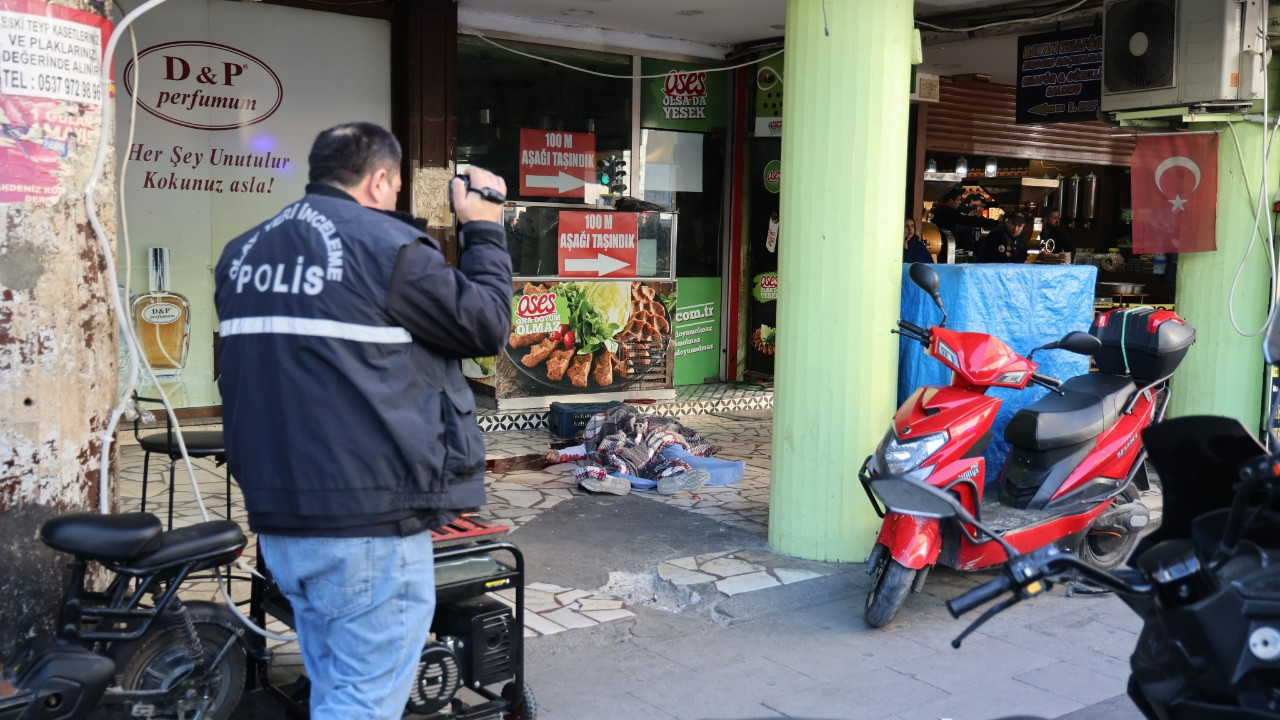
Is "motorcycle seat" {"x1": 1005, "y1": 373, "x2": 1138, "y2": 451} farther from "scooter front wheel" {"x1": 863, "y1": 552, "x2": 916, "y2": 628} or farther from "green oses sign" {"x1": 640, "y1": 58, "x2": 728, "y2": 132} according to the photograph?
"green oses sign" {"x1": 640, "y1": 58, "x2": 728, "y2": 132}

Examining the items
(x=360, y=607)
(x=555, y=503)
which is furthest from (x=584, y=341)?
(x=360, y=607)

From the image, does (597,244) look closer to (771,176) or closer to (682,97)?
(682,97)

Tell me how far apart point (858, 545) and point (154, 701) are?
3551mm

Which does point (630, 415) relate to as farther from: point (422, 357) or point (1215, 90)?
point (422, 357)

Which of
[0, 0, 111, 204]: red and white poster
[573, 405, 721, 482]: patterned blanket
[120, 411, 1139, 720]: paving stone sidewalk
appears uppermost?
[0, 0, 111, 204]: red and white poster

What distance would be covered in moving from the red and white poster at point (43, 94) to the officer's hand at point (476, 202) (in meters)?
1.39

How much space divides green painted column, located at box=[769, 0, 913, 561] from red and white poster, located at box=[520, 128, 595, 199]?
4.67 meters

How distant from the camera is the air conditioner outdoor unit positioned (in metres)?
6.82

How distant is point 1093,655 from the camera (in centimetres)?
479

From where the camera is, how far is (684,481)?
7.45 meters

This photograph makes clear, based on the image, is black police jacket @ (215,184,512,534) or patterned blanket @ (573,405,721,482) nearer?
black police jacket @ (215,184,512,534)

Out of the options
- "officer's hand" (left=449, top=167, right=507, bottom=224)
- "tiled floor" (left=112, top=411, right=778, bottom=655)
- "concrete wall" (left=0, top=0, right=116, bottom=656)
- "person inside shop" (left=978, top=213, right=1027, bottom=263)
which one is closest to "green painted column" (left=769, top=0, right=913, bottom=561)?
"tiled floor" (left=112, top=411, right=778, bottom=655)

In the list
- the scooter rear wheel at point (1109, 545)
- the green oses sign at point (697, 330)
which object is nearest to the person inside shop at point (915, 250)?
the green oses sign at point (697, 330)

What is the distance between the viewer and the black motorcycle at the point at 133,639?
10.3 ft
